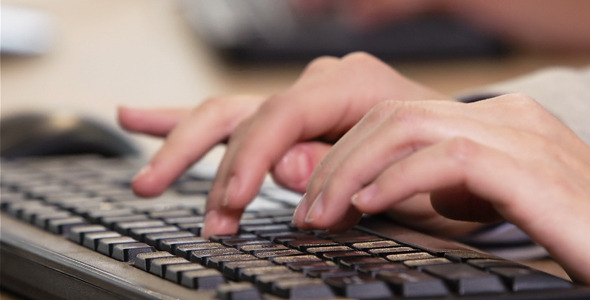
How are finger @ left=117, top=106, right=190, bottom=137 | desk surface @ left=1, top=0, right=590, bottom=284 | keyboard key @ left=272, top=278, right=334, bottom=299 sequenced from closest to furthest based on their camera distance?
keyboard key @ left=272, top=278, right=334, bottom=299 → finger @ left=117, top=106, right=190, bottom=137 → desk surface @ left=1, top=0, right=590, bottom=284

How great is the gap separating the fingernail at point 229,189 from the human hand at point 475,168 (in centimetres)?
9

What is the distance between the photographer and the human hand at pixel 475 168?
37cm

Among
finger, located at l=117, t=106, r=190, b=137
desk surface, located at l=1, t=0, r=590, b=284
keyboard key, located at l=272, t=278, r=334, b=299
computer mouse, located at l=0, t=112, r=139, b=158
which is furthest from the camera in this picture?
desk surface, located at l=1, t=0, r=590, b=284

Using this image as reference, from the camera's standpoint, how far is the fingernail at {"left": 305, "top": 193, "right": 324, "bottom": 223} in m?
0.42

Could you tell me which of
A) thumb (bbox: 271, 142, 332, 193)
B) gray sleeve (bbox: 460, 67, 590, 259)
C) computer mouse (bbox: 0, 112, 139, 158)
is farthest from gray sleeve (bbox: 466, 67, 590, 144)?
computer mouse (bbox: 0, 112, 139, 158)

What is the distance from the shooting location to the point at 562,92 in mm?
638

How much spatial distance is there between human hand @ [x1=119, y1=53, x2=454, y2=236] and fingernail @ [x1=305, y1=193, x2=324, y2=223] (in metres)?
0.08

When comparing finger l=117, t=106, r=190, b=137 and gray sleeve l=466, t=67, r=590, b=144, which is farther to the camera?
finger l=117, t=106, r=190, b=137

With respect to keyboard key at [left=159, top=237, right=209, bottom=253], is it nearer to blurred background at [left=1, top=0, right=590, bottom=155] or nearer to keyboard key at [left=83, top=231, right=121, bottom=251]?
keyboard key at [left=83, top=231, right=121, bottom=251]

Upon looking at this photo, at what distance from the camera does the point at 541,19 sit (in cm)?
148

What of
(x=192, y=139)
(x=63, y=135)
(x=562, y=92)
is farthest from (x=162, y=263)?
(x=63, y=135)

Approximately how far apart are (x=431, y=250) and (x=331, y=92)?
0.67ft

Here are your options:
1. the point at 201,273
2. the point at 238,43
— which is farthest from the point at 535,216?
the point at 238,43

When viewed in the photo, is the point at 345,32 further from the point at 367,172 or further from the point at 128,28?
the point at 367,172
